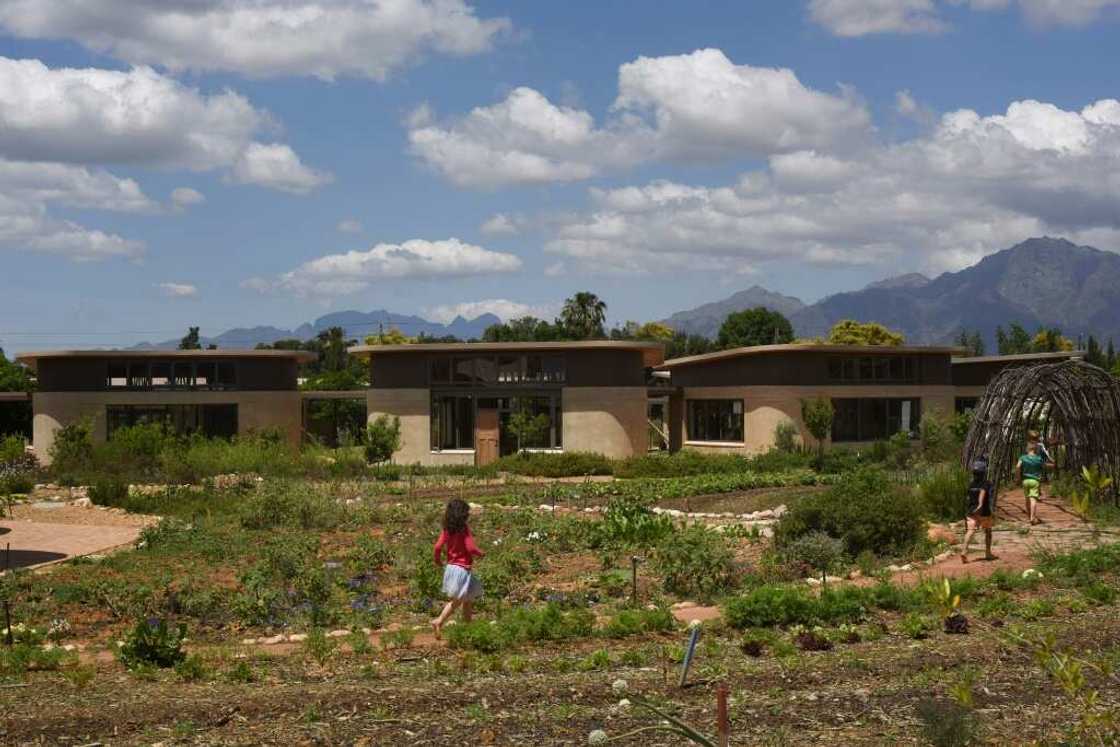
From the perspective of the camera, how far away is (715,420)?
49.6 meters

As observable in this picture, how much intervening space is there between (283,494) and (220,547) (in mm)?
3993

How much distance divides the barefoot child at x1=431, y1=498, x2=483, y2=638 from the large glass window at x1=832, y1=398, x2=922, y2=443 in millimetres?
35233

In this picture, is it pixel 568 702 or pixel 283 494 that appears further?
pixel 283 494

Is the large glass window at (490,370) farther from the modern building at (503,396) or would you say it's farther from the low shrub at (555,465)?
the low shrub at (555,465)

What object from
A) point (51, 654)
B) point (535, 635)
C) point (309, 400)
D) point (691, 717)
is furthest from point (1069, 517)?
point (309, 400)

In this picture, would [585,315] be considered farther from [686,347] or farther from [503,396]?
[503,396]

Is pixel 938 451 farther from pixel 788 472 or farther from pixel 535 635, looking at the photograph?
pixel 535 635

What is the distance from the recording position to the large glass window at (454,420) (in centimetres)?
4556

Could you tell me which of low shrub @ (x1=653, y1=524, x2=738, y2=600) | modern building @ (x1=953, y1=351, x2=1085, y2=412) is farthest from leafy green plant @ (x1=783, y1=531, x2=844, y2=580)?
modern building @ (x1=953, y1=351, x2=1085, y2=412)

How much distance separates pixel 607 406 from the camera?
44562 millimetres

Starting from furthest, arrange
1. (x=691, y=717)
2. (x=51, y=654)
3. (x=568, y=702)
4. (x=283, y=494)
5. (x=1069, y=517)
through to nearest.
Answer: (x=283, y=494), (x=1069, y=517), (x=51, y=654), (x=568, y=702), (x=691, y=717)

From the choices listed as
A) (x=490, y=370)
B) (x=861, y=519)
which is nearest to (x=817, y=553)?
(x=861, y=519)

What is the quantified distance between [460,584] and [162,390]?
38.0 m

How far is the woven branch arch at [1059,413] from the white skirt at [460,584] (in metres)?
12.7
